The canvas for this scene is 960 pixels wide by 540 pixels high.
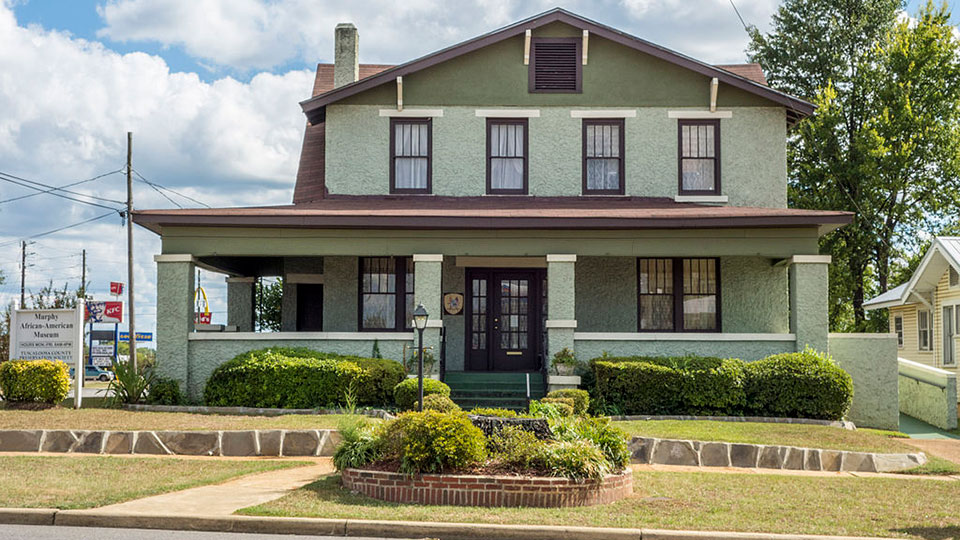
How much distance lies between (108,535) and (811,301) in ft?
47.4

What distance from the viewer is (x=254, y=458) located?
14.6 meters

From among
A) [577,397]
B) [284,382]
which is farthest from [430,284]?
[577,397]

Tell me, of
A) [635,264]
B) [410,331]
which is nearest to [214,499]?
[410,331]

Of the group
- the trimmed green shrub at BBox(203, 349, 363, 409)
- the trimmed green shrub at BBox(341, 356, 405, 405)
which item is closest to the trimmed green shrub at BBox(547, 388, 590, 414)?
the trimmed green shrub at BBox(341, 356, 405, 405)

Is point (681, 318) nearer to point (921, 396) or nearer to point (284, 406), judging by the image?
point (921, 396)

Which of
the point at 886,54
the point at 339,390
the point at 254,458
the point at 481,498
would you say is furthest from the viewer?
the point at 886,54

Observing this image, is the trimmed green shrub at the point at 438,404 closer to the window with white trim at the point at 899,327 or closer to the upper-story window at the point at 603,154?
the upper-story window at the point at 603,154

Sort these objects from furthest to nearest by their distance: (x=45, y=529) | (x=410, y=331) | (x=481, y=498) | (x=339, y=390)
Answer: (x=410, y=331) < (x=339, y=390) < (x=481, y=498) < (x=45, y=529)

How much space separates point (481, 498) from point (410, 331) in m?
10.2

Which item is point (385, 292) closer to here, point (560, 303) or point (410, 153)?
point (410, 153)

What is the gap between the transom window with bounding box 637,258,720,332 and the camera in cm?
2134

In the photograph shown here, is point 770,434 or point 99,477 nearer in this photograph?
point 99,477

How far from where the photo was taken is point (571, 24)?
72.0ft

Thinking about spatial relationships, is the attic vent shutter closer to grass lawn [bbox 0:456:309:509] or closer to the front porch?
the front porch
